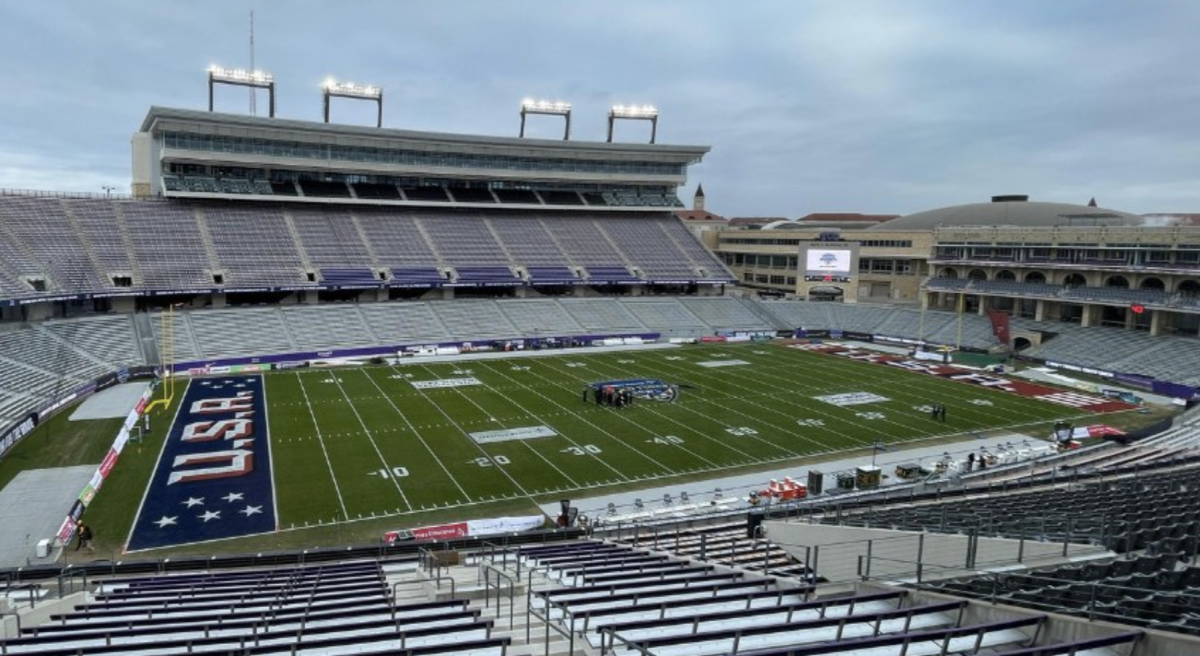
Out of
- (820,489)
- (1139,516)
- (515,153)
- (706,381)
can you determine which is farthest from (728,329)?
(1139,516)

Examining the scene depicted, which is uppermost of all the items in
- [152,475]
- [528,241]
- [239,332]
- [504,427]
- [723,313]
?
[528,241]

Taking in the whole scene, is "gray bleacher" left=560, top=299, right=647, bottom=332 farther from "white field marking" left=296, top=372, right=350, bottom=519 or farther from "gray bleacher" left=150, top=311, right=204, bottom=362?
"gray bleacher" left=150, top=311, right=204, bottom=362

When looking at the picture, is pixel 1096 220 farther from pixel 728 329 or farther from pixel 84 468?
pixel 84 468

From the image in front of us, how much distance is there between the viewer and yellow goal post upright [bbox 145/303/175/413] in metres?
35.9

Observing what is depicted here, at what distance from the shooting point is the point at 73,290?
149ft

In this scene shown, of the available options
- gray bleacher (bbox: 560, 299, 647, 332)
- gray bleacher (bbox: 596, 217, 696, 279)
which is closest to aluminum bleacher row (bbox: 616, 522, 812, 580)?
gray bleacher (bbox: 560, 299, 647, 332)

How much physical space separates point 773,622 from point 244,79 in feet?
219

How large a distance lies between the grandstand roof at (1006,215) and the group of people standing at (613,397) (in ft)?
154

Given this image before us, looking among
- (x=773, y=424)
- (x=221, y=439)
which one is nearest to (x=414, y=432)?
(x=221, y=439)

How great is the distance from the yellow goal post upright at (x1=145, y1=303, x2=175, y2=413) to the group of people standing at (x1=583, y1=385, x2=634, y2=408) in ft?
68.8

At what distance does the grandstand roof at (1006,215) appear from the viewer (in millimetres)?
72125

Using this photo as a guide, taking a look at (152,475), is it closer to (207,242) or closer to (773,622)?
(773,622)

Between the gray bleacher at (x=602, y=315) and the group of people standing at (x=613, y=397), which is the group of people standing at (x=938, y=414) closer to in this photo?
the group of people standing at (x=613, y=397)

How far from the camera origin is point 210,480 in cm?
2498
